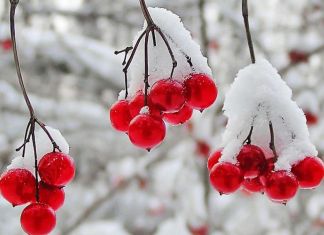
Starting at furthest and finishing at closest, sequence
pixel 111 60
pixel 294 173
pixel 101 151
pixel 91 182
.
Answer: pixel 91 182 → pixel 101 151 → pixel 111 60 → pixel 294 173

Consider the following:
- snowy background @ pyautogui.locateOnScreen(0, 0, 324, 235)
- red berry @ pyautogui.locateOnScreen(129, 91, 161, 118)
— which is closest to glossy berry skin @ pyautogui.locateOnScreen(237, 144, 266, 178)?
red berry @ pyautogui.locateOnScreen(129, 91, 161, 118)

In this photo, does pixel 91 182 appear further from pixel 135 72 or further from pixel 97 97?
pixel 135 72

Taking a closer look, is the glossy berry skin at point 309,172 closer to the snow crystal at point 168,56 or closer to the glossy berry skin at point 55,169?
the snow crystal at point 168,56

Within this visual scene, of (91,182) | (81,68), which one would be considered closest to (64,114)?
(81,68)

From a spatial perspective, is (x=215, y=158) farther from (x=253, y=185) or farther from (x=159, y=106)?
(x=159, y=106)

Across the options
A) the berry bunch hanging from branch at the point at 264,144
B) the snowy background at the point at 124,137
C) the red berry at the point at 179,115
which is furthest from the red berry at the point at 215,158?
the snowy background at the point at 124,137

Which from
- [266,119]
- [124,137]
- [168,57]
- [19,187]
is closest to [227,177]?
[266,119]

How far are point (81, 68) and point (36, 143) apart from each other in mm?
3350

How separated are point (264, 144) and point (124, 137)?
5079 mm

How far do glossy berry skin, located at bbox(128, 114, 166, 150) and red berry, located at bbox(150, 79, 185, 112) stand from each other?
0.03 metres

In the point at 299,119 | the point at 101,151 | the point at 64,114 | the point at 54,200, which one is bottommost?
the point at 54,200

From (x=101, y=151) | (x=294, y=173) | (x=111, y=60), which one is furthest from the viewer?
(x=101, y=151)

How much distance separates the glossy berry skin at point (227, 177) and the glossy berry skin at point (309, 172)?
12 cm

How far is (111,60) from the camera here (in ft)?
14.5
